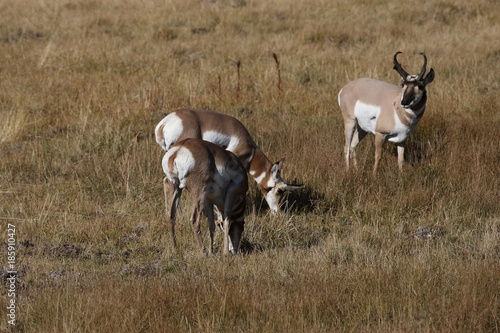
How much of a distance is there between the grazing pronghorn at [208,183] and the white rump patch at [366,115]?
8.91 feet

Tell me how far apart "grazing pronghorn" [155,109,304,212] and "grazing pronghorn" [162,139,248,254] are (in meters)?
0.85

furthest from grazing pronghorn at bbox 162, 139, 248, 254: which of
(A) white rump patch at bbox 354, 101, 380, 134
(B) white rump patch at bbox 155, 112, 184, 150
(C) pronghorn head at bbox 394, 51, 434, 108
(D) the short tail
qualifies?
(A) white rump patch at bbox 354, 101, 380, 134

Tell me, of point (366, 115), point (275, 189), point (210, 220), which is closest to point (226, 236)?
point (210, 220)

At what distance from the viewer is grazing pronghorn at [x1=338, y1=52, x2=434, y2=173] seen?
8.38 metres

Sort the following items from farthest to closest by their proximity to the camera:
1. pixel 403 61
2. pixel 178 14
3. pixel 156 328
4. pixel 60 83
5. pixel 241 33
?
pixel 178 14 → pixel 241 33 → pixel 403 61 → pixel 60 83 → pixel 156 328

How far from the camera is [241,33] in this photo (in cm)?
1530

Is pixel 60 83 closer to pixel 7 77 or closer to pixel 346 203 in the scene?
pixel 7 77

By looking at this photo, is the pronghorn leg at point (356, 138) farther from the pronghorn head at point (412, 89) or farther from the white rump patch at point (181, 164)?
the white rump patch at point (181, 164)

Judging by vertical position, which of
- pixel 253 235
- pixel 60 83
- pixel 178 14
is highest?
pixel 178 14

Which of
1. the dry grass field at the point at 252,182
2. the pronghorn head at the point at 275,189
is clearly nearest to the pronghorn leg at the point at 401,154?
the dry grass field at the point at 252,182

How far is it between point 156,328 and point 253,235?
2.53 metres

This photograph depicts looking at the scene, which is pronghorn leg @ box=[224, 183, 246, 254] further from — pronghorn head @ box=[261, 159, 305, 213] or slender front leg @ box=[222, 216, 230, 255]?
pronghorn head @ box=[261, 159, 305, 213]

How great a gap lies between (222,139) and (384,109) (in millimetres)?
2116

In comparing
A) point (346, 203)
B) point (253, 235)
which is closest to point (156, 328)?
point (253, 235)
